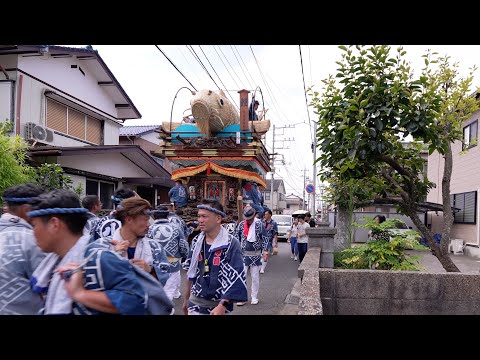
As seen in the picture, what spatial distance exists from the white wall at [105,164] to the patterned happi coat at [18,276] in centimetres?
811

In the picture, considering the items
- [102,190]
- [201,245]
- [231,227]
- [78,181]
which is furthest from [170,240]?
[102,190]

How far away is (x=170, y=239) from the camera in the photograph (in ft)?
18.8

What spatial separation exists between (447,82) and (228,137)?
4.57 metres

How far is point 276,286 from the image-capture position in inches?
349

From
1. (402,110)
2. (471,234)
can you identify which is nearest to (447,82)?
(402,110)

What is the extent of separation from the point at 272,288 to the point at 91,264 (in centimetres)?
713

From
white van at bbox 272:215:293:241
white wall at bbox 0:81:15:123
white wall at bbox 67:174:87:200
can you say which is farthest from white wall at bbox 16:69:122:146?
white van at bbox 272:215:293:241

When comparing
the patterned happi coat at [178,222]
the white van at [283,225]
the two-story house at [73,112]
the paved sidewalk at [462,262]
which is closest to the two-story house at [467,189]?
the paved sidewalk at [462,262]

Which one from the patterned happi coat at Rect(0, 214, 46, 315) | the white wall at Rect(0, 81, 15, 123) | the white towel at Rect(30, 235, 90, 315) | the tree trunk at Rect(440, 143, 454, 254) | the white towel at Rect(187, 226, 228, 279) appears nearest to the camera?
the white towel at Rect(30, 235, 90, 315)

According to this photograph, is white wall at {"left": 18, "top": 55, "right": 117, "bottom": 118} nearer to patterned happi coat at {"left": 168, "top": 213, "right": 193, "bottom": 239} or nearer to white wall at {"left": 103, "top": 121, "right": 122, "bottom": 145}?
white wall at {"left": 103, "top": 121, "right": 122, "bottom": 145}

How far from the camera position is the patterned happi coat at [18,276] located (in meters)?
2.46

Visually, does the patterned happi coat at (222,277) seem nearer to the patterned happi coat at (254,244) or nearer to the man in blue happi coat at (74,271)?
the man in blue happi coat at (74,271)

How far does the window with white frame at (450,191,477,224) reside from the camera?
14297mm

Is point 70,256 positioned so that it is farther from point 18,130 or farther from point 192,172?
point 18,130
